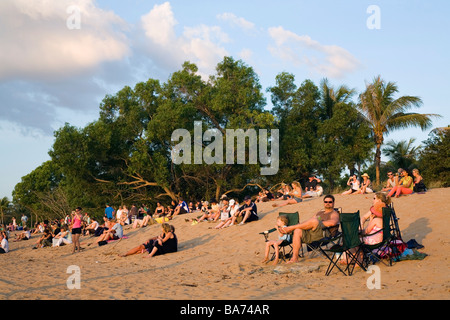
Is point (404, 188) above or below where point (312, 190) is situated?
above

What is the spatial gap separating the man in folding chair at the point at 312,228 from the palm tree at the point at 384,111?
19055mm

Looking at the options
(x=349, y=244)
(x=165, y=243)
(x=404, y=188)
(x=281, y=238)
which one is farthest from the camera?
(x=404, y=188)

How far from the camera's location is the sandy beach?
6109 millimetres

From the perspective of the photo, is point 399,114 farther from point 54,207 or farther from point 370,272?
point 54,207

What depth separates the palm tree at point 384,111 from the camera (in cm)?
2686

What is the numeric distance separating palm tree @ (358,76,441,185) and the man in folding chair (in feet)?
62.5

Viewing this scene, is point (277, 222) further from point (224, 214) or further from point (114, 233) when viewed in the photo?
point (114, 233)

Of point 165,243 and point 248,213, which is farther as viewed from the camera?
point 248,213

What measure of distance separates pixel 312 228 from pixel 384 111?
2085 cm

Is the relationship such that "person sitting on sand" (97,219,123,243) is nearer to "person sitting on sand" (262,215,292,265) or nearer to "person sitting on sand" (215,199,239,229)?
"person sitting on sand" (215,199,239,229)

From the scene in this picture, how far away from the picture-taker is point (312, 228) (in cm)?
820

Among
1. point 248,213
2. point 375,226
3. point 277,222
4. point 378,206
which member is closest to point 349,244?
point 375,226

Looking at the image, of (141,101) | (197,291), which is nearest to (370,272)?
(197,291)

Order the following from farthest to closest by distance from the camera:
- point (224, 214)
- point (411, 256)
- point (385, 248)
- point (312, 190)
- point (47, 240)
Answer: point (47, 240), point (312, 190), point (224, 214), point (385, 248), point (411, 256)
